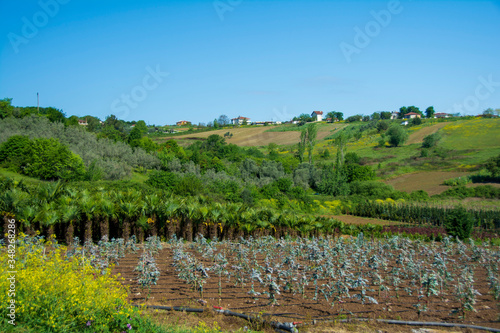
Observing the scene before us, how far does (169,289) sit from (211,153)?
52032 millimetres

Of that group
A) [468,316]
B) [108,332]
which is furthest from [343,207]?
[108,332]

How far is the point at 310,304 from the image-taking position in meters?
8.30

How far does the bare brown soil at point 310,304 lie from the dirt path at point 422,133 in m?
68.9

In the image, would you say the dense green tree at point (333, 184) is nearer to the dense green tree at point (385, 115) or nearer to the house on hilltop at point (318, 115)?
the dense green tree at point (385, 115)

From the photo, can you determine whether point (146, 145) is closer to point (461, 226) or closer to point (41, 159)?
point (41, 159)

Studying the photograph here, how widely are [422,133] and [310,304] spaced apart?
7751 cm

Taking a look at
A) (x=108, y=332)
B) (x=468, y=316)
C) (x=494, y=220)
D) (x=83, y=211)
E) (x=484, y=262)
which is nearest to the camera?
(x=108, y=332)

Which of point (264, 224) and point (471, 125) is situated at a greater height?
point (471, 125)

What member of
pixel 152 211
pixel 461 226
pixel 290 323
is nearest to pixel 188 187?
pixel 152 211

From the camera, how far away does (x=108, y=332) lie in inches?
233

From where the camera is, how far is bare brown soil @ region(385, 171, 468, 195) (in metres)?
45.6

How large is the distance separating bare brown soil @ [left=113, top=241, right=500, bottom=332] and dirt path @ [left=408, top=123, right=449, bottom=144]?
226 feet

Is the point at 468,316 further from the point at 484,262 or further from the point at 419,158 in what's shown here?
the point at 419,158

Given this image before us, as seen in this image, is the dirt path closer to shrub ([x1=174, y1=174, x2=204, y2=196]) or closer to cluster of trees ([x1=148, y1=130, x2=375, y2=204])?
cluster of trees ([x1=148, y1=130, x2=375, y2=204])
